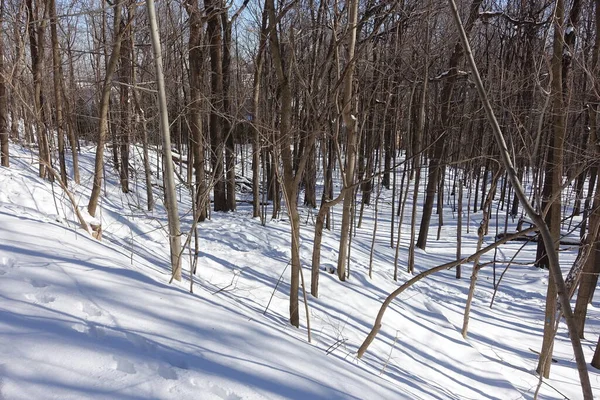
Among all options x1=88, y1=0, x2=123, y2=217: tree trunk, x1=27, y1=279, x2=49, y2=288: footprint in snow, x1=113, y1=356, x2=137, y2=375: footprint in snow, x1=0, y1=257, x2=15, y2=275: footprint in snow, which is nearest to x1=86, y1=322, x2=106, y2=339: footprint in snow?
x1=113, y1=356, x2=137, y2=375: footprint in snow

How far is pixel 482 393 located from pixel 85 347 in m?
5.43

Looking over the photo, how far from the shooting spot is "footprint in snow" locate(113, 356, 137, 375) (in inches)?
72.1

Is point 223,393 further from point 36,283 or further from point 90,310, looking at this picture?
point 36,283

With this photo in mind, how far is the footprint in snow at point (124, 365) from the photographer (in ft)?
6.01

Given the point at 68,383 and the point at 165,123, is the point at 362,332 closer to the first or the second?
the point at 165,123

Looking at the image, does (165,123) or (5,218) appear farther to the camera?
(165,123)

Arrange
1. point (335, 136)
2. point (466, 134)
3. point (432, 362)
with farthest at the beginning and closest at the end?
point (466, 134), point (432, 362), point (335, 136)

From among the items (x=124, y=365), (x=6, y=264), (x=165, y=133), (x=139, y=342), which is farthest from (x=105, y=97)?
(x=124, y=365)

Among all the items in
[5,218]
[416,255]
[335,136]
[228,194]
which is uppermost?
[335,136]

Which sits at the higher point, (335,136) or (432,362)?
(335,136)

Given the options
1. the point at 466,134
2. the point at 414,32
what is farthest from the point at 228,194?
the point at 466,134

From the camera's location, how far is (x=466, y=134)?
774 inches

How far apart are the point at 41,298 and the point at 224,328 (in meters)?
1.08

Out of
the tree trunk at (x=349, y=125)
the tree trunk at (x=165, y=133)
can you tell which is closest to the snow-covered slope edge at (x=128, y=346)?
the tree trunk at (x=165, y=133)
